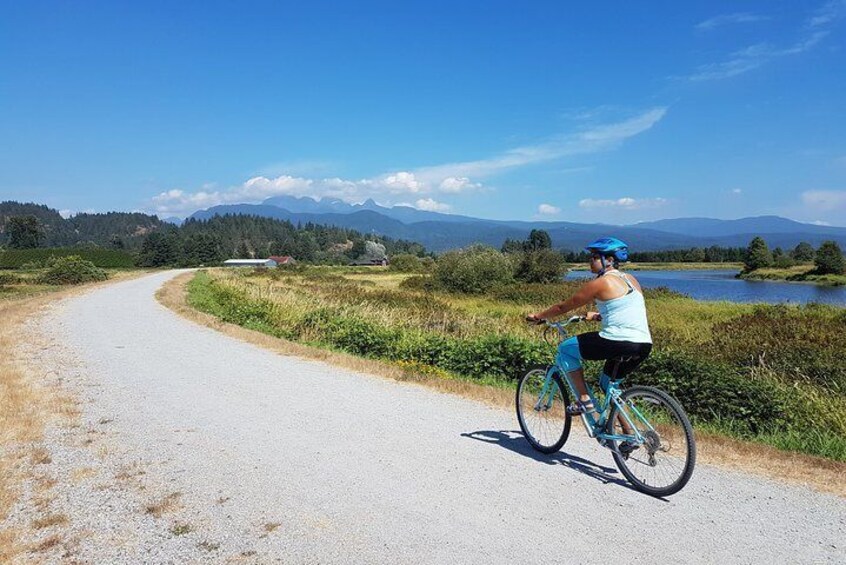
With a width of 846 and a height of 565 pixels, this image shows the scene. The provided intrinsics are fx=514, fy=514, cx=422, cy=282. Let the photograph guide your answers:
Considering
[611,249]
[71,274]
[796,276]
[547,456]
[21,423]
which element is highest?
[611,249]

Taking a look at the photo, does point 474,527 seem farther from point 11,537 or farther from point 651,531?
point 11,537

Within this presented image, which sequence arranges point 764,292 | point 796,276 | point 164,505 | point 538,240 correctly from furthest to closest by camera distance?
1. point 538,240
2. point 796,276
3. point 764,292
4. point 164,505

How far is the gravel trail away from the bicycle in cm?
19

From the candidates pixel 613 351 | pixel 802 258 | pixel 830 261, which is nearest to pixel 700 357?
pixel 613 351

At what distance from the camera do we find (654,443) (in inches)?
184

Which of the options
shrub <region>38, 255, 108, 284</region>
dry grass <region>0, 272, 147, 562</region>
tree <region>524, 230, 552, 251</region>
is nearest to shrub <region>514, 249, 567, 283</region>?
tree <region>524, 230, 552, 251</region>

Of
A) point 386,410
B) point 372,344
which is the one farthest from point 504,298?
point 386,410

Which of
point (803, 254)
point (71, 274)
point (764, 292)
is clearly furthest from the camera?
point (803, 254)

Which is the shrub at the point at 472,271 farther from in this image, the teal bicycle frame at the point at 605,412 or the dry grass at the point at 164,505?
the dry grass at the point at 164,505

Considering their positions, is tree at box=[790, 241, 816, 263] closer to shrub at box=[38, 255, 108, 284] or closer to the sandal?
shrub at box=[38, 255, 108, 284]

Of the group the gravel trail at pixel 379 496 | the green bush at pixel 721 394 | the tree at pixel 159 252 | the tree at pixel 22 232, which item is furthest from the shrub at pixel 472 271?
the tree at pixel 22 232

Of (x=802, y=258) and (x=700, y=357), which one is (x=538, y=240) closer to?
(x=802, y=258)

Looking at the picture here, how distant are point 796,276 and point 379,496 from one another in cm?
8867

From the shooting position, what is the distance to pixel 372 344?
13758mm
